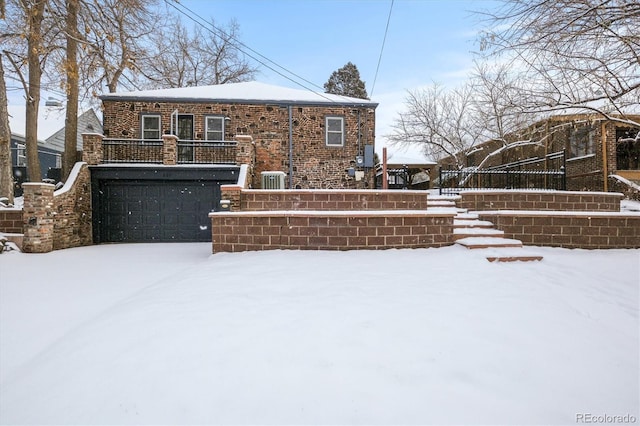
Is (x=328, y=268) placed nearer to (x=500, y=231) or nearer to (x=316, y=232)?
(x=316, y=232)

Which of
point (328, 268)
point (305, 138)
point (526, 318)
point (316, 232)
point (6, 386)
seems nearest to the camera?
point (6, 386)

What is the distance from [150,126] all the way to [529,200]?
40.2 ft

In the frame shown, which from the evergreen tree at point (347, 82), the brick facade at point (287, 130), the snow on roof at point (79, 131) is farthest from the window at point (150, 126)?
the evergreen tree at point (347, 82)

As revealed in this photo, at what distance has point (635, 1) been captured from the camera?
11.3ft

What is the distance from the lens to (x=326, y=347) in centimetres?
Result: 238

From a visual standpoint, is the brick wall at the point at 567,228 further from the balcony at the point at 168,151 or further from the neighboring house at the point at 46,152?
the neighboring house at the point at 46,152

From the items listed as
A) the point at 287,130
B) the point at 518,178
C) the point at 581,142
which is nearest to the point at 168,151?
the point at 287,130

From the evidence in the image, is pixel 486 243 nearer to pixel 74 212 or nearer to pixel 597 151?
pixel 74 212

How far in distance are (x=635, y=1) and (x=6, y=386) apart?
268 inches

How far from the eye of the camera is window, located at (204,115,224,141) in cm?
1152

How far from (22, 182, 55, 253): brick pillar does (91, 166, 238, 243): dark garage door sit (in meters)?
1.81

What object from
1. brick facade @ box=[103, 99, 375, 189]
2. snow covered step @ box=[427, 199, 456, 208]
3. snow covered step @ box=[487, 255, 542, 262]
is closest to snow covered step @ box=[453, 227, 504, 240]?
snow covered step @ box=[487, 255, 542, 262]

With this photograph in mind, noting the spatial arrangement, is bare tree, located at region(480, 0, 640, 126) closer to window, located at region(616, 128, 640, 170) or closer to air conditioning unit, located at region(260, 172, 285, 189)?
air conditioning unit, located at region(260, 172, 285, 189)

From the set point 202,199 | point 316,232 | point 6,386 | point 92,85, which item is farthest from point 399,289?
point 92,85
